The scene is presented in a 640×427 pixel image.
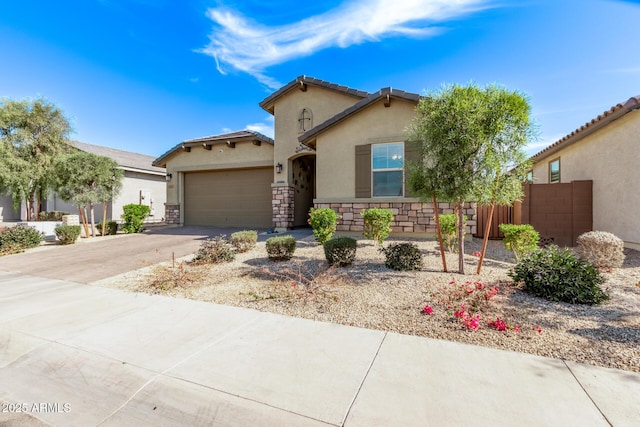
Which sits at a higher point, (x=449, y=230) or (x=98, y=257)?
(x=449, y=230)

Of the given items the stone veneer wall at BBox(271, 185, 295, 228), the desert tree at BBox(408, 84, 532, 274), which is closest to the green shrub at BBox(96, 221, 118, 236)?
the stone veneer wall at BBox(271, 185, 295, 228)

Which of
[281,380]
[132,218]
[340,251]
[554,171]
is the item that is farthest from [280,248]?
[554,171]

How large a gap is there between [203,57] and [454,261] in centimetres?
1204

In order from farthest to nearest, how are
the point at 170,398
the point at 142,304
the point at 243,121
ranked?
the point at 243,121
the point at 142,304
the point at 170,398

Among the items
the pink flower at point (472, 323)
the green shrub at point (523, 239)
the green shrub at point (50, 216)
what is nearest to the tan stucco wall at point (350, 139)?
the green shrub at point (523, 239)

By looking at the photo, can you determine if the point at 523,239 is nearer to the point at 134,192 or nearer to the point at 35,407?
the point at 35,407

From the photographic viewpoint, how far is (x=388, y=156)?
31.1ft

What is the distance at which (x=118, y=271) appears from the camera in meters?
6.73

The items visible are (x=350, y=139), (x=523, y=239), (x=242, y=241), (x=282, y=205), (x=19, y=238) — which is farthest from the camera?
(x=282, y=205)

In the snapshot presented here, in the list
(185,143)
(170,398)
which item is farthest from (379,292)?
(185,143)

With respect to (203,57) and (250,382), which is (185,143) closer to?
(203,57)

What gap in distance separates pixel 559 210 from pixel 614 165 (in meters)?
1.78

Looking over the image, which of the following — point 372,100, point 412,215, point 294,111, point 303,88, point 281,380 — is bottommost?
point 281,380

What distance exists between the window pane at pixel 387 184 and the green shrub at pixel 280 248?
13.2 feet
